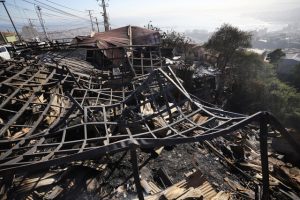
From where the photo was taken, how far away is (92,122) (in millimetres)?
5113

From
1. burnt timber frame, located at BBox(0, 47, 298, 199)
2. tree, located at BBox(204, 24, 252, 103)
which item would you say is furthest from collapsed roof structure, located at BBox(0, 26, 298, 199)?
tree, located at BBox(204, 24, 252, 103)

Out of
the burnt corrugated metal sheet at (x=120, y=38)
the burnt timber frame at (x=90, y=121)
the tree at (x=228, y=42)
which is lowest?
the tree at (x=228, y=42)

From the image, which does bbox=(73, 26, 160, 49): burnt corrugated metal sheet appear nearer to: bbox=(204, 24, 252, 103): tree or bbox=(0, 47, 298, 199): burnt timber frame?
bbox=(0, 47, 298, 199): burnt timber frame

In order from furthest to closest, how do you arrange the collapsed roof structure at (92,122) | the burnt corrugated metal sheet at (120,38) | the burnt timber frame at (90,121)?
the burnt corrugated metal sheet at (120,38)
the collapsed roof structure at (92,122)
the burnt timber frame at (90,121)

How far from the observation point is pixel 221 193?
18.7ft

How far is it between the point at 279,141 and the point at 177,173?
6642 mm

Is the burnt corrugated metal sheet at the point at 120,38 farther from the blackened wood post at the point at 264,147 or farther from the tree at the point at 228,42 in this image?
the blackened wood post at the point at 264,147

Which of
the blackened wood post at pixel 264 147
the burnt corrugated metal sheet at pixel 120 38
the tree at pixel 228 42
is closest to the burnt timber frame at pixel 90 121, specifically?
the blackened wood post at pixel 264 147

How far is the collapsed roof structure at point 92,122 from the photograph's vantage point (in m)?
3.66

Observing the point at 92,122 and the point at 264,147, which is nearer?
the point at 264,147

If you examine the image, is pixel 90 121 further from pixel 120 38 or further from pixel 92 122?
pixel 120 38

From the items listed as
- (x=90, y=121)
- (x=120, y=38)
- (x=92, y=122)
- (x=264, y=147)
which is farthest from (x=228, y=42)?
(x=92, y=122)

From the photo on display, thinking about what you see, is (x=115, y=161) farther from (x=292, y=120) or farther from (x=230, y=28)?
(x=230, y=28)

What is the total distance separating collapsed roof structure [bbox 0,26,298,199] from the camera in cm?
366
